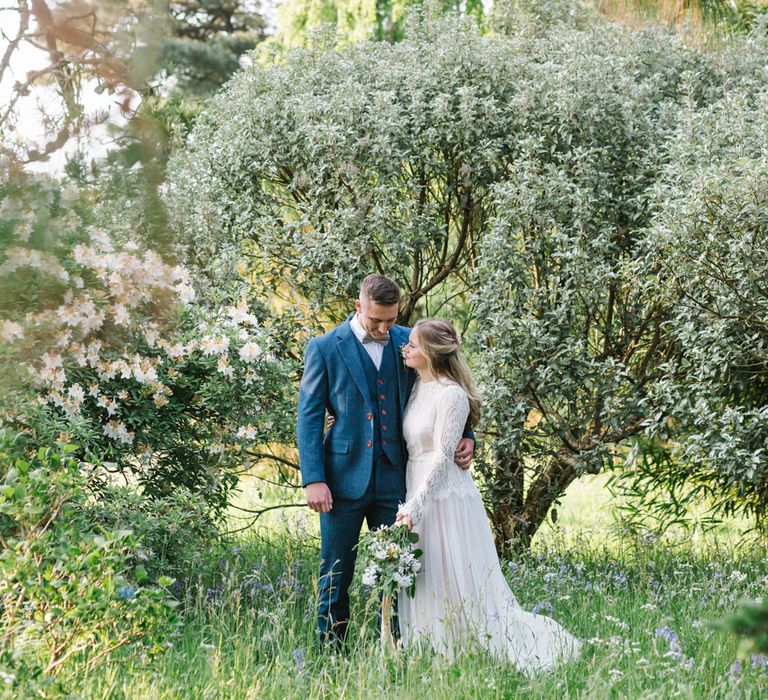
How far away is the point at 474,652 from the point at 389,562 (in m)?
0.49

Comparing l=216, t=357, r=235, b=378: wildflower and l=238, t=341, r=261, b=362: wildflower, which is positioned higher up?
l=238, t=341, r=261, b=362: wildflower

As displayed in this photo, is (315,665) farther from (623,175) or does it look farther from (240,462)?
(623,175)

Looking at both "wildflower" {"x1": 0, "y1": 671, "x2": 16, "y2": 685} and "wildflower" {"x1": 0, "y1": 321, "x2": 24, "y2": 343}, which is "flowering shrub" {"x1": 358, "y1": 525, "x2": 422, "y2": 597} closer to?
"wildflower" {"x1": 0, "y1": 671, "x2": 16, "y2": 685}

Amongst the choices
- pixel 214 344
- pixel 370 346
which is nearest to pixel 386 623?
pixel 370 346

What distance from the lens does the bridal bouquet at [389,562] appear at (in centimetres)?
375

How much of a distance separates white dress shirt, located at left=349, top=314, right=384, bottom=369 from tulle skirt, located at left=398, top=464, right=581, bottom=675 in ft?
1.69

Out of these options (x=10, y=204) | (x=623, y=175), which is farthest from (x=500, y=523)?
(x=10, y=204)

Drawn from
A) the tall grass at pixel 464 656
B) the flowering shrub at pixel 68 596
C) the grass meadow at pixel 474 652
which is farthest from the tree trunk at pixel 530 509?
the flowering shrub at pixel 68 596

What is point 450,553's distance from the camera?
4.06m

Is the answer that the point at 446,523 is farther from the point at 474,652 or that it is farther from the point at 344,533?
the point at 474,652

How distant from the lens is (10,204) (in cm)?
197

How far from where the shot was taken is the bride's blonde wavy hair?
4.00 metres

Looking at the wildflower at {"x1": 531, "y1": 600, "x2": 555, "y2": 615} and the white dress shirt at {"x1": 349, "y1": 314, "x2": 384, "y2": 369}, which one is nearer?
the white dress shirt at {"x1": 349, "y1": 314, "x2": 384, "y2": 369}

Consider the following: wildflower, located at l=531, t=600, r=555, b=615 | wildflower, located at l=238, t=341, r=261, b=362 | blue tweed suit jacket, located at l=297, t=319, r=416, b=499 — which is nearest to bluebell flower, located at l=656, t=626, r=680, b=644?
wildflower, located at l=531, t=600, r=555, b=615
